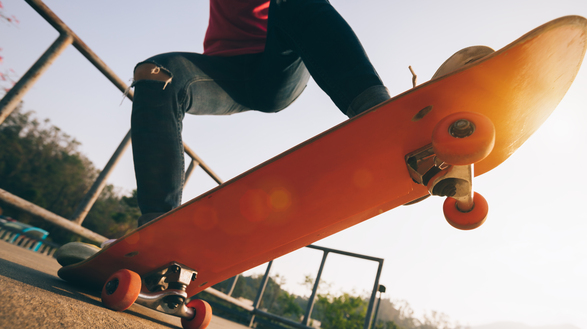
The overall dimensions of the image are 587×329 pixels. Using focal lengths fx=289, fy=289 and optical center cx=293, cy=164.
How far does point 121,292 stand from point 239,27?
1243 mm

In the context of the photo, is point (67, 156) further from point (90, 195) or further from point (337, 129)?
point (337, 129)

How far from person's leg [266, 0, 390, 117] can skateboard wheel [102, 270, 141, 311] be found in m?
0.86

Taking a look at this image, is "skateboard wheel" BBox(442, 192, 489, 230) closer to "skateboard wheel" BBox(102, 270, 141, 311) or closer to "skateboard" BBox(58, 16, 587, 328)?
"skateboard" BBox(58, 16, 587, 328)

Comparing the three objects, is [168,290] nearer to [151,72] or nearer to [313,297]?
[151,72]

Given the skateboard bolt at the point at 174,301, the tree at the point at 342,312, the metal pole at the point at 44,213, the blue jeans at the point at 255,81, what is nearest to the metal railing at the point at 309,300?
the metal pole at the point at 44,213

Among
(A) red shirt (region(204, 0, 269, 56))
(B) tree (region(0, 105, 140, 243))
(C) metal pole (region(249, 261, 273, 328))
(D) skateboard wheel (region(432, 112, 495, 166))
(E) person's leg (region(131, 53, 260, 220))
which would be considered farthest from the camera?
(B) tree (region(0, 105, 140, 243))

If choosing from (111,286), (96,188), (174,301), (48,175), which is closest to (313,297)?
(96,188)

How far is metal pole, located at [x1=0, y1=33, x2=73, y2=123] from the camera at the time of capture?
1.58m

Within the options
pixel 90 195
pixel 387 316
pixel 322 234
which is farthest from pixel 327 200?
pixel 387 316

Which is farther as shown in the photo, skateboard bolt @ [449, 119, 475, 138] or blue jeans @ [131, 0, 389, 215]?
blue jeans @ [131, 0, 389, 215]

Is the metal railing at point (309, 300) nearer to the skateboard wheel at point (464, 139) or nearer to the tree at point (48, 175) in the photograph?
the skateboard wheel at point (464, 139)

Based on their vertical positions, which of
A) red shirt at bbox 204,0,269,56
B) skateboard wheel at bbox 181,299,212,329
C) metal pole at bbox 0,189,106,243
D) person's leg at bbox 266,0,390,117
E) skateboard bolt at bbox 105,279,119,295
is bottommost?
skateboard wheel at bbox 181,299,212,329

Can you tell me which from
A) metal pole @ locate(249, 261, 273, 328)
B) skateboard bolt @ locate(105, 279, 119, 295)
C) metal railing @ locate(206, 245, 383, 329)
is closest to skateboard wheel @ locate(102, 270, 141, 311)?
skateboard bolt @ locate(105, 279, 119, 295)

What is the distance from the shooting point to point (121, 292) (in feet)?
Result: 2.69
